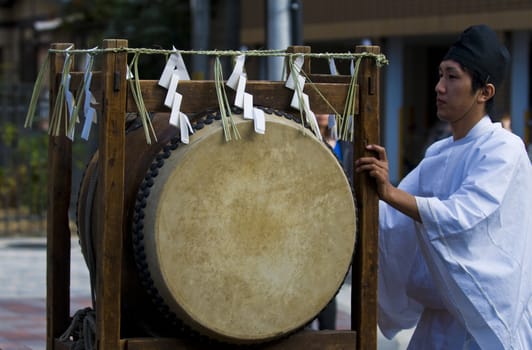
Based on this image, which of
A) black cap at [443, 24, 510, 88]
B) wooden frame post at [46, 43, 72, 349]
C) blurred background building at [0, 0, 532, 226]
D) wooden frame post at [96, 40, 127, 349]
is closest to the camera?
wooden frame post at [96, 40, 127, 349]

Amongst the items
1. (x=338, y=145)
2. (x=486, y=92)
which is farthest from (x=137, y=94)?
(x=338, y=145)

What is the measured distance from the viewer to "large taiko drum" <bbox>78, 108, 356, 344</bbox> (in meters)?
3.25

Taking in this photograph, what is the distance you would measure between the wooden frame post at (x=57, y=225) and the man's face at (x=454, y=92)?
124 centimetres

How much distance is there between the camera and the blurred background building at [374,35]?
14.0 meters

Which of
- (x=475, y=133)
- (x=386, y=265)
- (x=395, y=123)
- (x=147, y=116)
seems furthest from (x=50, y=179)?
(x=395, y=123)

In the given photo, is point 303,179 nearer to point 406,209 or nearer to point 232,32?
point 406,209

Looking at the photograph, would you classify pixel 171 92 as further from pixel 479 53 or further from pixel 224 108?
pixel 479 53

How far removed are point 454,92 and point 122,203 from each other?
1147mm

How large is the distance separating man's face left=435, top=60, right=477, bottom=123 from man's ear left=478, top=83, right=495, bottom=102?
1.1 inches

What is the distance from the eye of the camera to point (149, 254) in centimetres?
327

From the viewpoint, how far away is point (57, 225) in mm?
3938

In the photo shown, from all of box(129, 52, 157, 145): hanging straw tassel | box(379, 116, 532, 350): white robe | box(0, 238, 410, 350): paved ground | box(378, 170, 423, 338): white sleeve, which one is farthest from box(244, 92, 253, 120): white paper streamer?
box(0, 238, 410, 350): paved ground

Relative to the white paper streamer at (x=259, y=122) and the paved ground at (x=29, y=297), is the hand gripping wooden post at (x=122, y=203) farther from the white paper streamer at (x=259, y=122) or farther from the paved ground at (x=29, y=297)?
the paved ground at (x=29, y=297)

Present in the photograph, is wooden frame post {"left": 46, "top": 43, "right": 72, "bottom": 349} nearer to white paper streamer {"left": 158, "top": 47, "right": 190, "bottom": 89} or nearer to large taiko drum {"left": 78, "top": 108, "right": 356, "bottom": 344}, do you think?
large taiko drum {"left": 78, "top": 108, "right": 356, "bottom": 344}
